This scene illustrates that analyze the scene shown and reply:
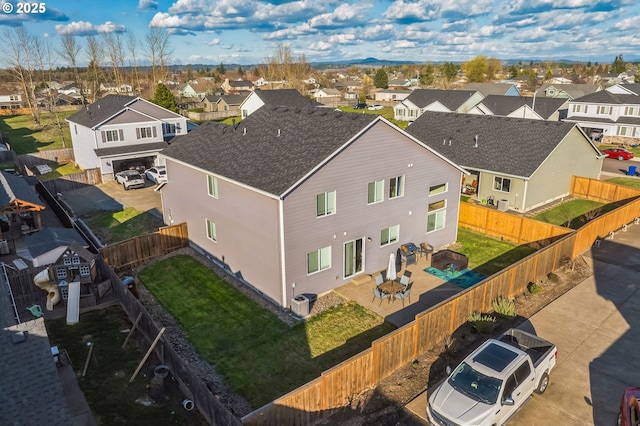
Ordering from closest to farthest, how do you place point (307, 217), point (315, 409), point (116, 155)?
point (315, 409), point (307, 217), point (116, 155)

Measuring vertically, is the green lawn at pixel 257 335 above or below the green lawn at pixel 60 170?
below

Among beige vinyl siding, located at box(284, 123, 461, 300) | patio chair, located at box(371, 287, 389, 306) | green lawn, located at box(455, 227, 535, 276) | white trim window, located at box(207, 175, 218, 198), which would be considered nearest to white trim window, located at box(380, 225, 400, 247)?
beige vinyl siding, located at box(284, 123, 461, 300)

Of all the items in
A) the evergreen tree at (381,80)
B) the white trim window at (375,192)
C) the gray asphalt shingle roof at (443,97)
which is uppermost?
the evergreen tree at (381,80)

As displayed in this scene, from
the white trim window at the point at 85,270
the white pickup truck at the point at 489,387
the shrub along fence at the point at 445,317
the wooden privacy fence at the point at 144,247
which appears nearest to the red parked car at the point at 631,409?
the white pickup truck at the point at 489,387

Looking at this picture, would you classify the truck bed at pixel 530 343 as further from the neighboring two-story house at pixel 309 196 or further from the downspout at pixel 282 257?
the downspout at pixel 282 257

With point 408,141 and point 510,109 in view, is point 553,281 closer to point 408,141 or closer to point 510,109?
point 408,141

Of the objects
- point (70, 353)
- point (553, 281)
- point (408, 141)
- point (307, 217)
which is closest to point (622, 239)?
point (553, 281)
